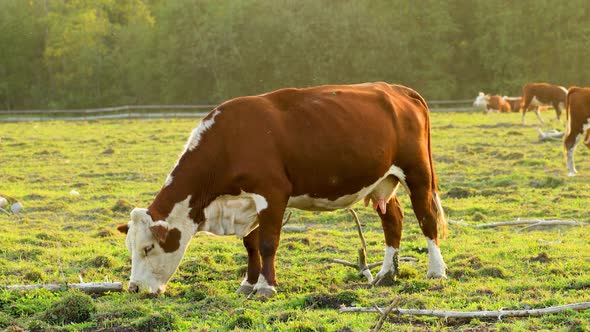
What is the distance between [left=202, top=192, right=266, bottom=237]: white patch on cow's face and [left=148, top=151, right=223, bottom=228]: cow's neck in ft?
0.33

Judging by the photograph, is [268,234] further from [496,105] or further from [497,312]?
[496,105]

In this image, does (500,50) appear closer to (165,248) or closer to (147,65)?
(147,65)

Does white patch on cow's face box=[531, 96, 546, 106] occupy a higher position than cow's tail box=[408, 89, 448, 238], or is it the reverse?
cow's tail box=[408, 89, 448, 238]

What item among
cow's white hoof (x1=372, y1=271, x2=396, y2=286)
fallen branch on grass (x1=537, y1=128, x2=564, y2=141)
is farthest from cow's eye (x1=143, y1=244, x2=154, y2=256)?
fallen branch on grass (x1=537, y1=128, x2=564, y2=141)

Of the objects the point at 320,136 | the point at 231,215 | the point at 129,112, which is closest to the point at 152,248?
the point at 231,215

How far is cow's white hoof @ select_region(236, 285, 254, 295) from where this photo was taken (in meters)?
7.88

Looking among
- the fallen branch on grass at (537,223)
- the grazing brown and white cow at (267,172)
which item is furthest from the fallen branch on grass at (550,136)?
the grazing brown and white cow at (267,172)

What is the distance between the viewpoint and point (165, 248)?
7.70 meters

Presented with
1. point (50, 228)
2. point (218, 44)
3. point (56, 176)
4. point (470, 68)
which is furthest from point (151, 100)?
point (50, 228)

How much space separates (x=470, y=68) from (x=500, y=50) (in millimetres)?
3465

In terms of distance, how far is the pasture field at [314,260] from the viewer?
6.73 meters

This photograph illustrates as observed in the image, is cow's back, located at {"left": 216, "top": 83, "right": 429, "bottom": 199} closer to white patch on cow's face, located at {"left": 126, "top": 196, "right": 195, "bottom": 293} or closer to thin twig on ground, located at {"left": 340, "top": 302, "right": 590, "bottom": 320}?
white patch on cow's face, located at {"left": 126, "top": 196, "right": 195, "bottom": 293}

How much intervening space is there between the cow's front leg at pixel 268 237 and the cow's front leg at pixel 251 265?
1.02ft

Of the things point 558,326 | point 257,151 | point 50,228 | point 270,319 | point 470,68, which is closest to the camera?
Answer: point 558,326
